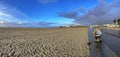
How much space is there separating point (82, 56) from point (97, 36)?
9513 millimetres

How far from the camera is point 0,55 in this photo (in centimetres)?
1060

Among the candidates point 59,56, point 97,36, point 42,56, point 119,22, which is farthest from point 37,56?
point 119,22

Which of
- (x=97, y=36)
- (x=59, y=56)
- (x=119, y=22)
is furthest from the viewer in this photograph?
(x=119, y=22)

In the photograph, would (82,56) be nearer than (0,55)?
No

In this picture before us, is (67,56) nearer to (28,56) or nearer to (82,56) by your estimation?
(82,56)

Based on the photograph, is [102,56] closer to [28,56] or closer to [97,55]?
[97,55]

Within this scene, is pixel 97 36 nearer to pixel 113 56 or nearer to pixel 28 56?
pixel 113 56

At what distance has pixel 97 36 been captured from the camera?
2034 cm

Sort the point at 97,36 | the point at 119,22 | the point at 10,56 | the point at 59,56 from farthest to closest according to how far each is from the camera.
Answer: the point at 119,22 → the point at 97,36 → the point at 59,56 → the point at 10,56

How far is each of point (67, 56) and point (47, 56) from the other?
1426 mm

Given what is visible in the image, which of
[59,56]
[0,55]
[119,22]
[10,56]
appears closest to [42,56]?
[59,56]

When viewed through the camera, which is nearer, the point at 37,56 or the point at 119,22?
the point at 37,56

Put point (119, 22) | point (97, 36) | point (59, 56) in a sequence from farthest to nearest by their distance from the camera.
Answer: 1. point (119, 22)
2. point (97, 36)
3. point (59, 56)

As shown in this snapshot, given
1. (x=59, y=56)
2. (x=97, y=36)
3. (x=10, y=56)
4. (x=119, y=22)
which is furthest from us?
(x=119, y=22)
